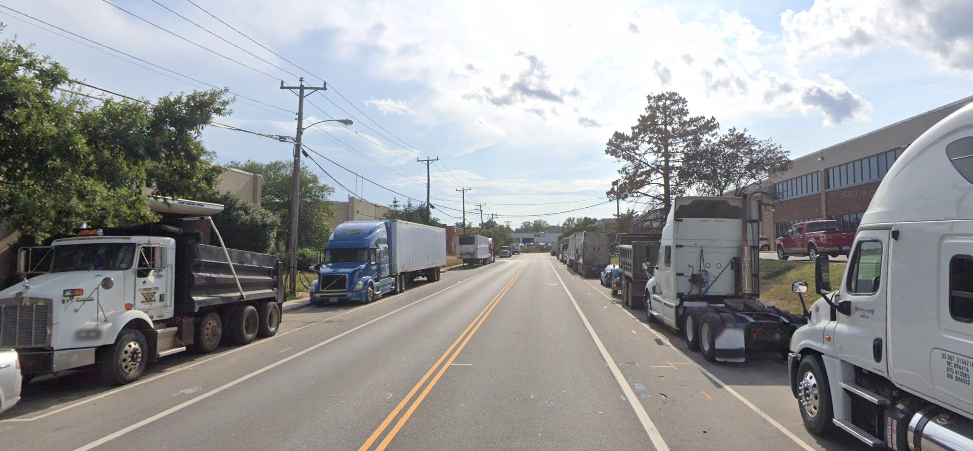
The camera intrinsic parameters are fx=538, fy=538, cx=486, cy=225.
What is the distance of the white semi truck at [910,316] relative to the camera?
418 centimetres

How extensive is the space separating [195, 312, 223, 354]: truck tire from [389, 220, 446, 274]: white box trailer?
13.9m

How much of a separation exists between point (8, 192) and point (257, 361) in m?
5.13

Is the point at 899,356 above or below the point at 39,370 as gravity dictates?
above

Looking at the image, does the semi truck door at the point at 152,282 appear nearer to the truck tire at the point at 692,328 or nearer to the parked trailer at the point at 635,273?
the truck tire at the point at 692,328

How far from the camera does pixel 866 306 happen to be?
5355mm

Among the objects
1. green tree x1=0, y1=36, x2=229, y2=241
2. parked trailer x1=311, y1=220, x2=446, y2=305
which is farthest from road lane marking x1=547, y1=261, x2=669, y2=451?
parked trailer x1=311, y1=220, x2=446, y2=305

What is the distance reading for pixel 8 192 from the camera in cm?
928

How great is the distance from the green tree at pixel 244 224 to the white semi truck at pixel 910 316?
27.7 metres

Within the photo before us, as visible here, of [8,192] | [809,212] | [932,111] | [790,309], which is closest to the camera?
[8,192]

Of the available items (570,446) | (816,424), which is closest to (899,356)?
(816,424)

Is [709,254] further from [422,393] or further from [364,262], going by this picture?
[364,262]

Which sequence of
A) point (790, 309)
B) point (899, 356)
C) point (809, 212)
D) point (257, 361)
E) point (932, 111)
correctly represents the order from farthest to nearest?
point (809, 212)
point (932, 111)
point (790, 309)
point (257, 361)
point (899, 356)

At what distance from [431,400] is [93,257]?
6.47m

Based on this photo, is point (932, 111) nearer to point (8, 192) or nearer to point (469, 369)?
point (469, 369)
